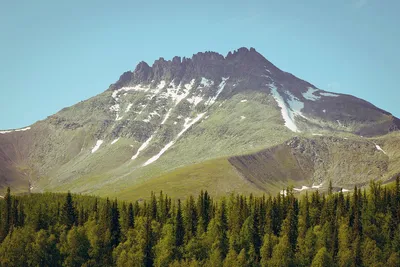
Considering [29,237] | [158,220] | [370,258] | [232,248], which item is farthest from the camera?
[158,220]

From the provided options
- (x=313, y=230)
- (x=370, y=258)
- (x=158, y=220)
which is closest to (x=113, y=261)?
(x=158, y=220)

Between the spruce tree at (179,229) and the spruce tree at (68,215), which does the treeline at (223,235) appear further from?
the spruce tree at (68,215)

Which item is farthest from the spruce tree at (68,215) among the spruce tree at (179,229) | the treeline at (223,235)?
the spruce tree at (179,229)

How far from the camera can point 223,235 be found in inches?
6594

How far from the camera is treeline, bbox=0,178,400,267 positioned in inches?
6038

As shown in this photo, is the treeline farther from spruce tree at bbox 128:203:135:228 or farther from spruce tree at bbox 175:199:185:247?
spruce tree at bbox 128:203:135:228

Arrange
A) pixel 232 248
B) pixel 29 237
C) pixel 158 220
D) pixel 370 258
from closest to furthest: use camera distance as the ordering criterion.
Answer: pixel 370 258 → pixel 232 248 → pixel 29 237 → pixel 158 220

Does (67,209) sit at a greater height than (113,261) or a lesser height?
greater

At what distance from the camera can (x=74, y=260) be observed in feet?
551

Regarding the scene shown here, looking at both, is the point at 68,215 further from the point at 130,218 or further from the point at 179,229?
the point at 179,229

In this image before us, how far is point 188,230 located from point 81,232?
111ft

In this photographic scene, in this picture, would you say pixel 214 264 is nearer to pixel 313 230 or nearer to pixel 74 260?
pixel 313 230

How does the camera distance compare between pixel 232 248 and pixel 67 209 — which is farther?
pixel 67 209

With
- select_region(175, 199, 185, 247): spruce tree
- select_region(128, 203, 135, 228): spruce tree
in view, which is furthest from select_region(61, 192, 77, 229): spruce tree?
select_region(175, 199, 185, 247): spruce tree
